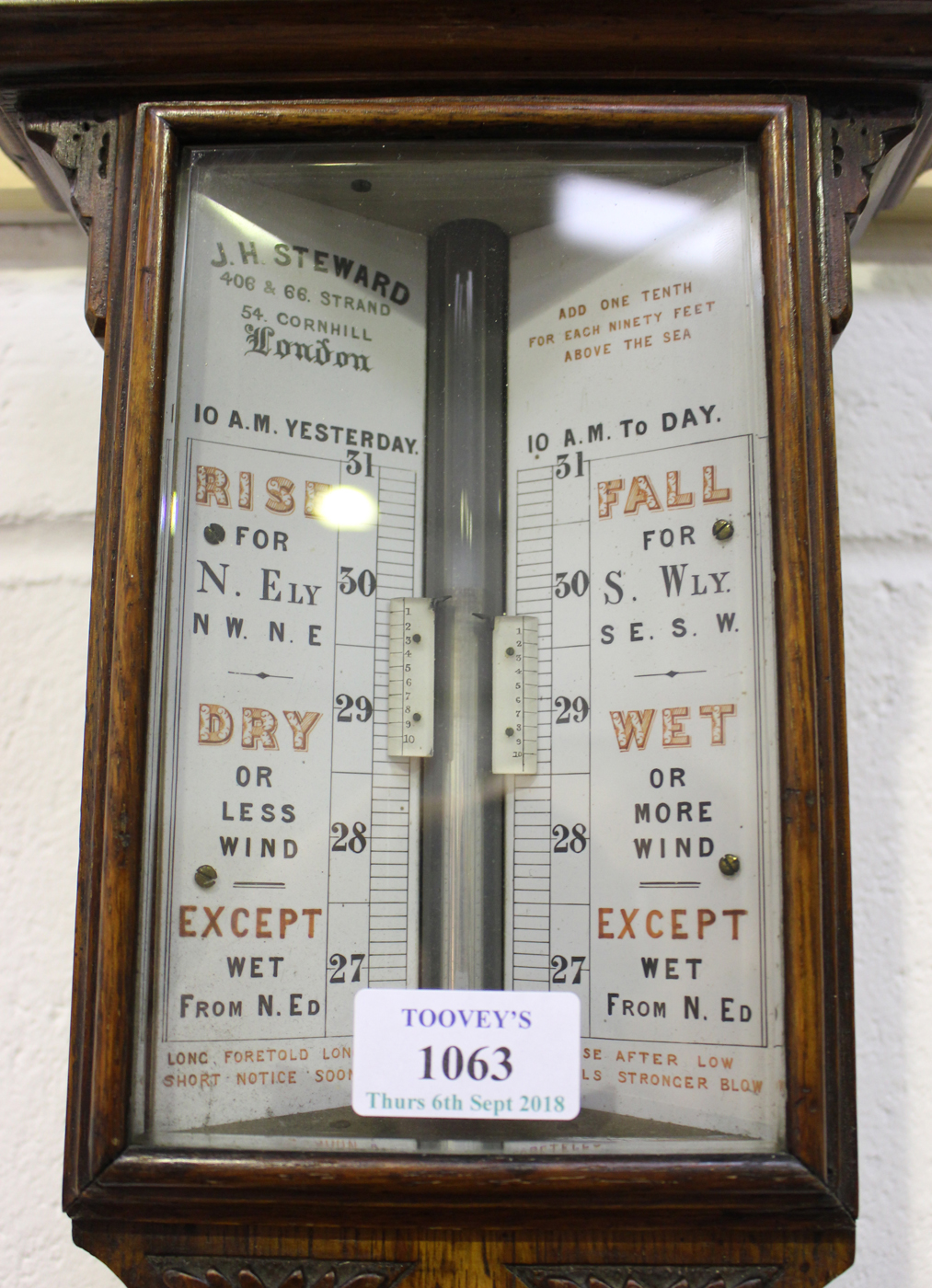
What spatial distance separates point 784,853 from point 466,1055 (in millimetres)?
203

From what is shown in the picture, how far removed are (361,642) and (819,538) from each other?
28 cm

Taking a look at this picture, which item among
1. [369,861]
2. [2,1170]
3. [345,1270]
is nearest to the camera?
[345,1270]

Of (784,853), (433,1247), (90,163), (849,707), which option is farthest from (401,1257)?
(90,163)

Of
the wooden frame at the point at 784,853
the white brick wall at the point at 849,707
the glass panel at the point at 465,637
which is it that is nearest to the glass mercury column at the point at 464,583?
the glass panel at the point at 465,637

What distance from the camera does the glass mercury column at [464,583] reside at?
2.19 ft

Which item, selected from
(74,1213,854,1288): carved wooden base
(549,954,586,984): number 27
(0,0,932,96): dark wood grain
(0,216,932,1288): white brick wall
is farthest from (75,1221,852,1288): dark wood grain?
(0,0,932,96): dark wood grain

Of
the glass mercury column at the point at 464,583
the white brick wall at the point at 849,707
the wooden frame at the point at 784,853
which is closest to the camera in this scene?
the wooden frame at the point at 784,853

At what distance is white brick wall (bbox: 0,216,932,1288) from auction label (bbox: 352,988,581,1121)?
1.05 feet

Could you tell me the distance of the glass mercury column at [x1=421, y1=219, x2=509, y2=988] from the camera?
667 millimetres

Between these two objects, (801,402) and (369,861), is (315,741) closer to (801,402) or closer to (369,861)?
(369,861)

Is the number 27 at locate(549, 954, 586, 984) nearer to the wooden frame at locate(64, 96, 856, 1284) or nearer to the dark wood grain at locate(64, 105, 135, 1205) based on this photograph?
the wooden frame at locate(64, 96, 856, 1284)

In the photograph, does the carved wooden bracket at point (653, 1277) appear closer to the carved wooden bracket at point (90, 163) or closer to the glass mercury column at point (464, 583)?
Answer: the glass mercury column at point (464, 583)

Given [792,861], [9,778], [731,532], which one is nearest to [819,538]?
[731,532]

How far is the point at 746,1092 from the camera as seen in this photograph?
0.59 m
